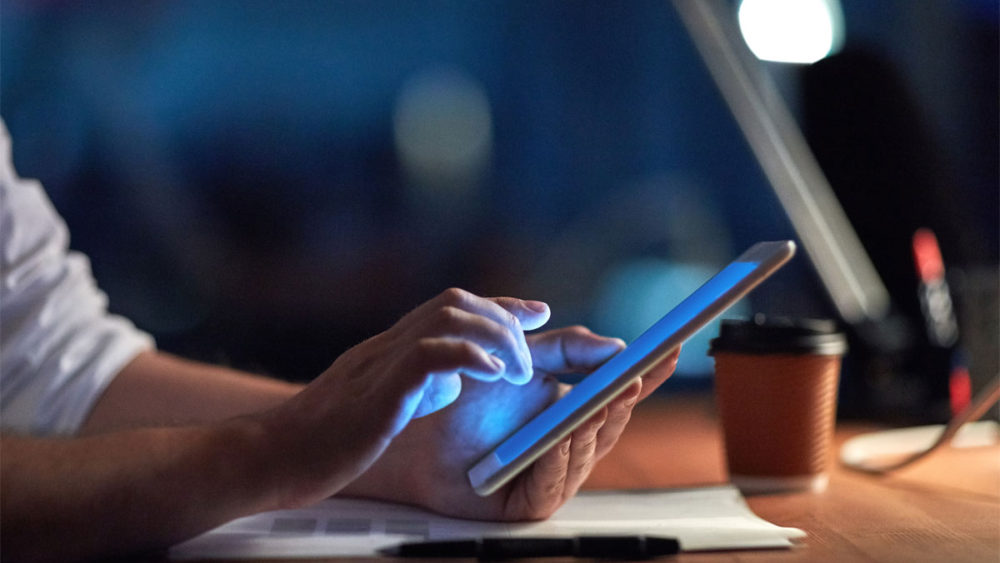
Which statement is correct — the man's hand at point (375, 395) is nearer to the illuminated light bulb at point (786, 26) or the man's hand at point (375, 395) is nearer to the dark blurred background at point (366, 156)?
the illuminated light bulb at point (786, 26)

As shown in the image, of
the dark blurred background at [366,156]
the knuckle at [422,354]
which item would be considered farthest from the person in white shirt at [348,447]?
the dark blurred background at [366,156]

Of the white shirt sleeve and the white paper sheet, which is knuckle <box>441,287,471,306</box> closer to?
the white paper sheet

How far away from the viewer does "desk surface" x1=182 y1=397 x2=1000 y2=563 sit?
0.49 m

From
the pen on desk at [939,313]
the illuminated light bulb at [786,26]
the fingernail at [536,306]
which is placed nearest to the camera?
the fingernail at [536,306]

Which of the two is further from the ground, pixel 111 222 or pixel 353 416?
pixel 353 416

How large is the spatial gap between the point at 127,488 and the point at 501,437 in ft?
0.76

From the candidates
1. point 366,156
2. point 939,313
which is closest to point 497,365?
point 939,313

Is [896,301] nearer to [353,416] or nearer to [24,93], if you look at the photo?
[353,416]

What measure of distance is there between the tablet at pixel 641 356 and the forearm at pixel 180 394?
0.28 metres

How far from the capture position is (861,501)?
2.14ft

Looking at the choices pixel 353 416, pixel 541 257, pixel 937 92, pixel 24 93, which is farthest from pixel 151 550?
pixel 24 93

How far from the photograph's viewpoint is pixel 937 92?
1413mm

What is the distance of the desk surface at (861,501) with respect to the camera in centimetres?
49

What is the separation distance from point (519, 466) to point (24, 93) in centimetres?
231
